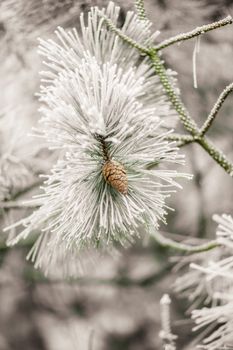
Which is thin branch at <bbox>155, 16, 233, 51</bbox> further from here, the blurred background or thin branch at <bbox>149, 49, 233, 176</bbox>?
the blurred background

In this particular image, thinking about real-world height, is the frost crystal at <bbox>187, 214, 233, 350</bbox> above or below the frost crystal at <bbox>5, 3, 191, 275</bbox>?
below

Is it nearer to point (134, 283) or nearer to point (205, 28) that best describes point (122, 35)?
point (205, 28)

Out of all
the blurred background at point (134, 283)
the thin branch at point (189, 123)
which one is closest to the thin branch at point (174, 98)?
the thin branch at point (189, 123)

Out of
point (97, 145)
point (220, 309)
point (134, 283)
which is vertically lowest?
point (134, 283)

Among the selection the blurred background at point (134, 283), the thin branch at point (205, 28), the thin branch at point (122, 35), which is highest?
the thin branch at point (122, 35)

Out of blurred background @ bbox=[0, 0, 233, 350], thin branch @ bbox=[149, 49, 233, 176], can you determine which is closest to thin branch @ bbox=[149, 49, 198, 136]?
thin branch @ bbox=[149, 49, 233, 176]

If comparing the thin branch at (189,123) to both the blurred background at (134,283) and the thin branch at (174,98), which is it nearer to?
the thin branch at (174,98)

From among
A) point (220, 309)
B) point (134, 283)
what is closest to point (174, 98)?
point (220, 309)

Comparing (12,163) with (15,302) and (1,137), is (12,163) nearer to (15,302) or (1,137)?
(1,137)

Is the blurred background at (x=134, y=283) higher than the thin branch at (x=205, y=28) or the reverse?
the reverse

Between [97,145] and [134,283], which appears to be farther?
[134,283]

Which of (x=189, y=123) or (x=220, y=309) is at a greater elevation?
(x=189, y=123)

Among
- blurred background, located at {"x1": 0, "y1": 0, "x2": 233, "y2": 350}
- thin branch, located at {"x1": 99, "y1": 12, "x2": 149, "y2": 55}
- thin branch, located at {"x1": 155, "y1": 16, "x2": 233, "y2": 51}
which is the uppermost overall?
thin branch, located at {"x1": 99, "y1": 12, "x2": 149, "y2": 55}
